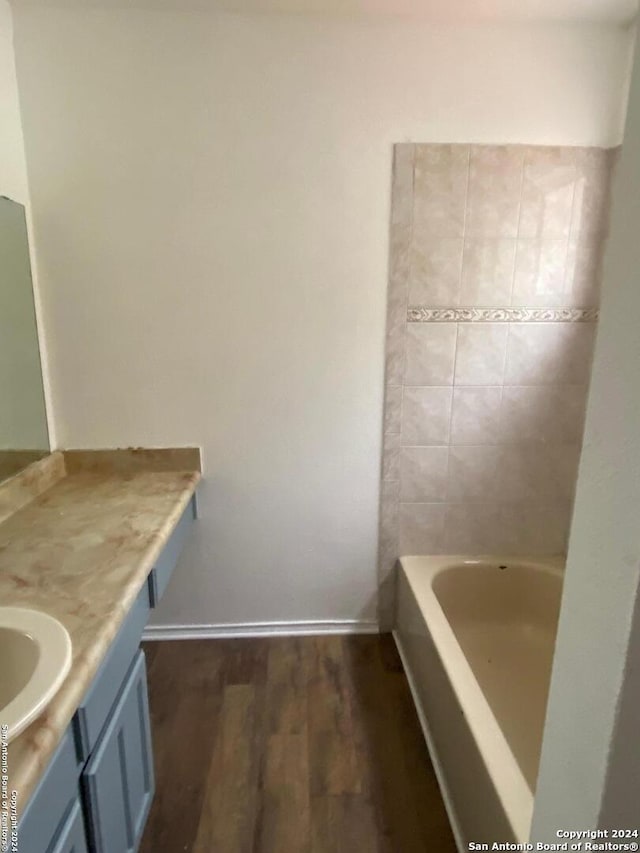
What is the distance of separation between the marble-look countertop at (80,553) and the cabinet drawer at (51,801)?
5 centimetres

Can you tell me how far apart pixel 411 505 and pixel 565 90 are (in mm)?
1736

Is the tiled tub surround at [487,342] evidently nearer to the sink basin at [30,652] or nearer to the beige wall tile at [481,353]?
the beige wall tile at [481,353]

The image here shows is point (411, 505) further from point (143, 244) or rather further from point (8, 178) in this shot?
point (8, 178)

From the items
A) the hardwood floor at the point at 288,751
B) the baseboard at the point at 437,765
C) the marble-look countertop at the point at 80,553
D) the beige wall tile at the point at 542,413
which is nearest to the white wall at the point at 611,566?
the marble-look countertop at the point at 80,553

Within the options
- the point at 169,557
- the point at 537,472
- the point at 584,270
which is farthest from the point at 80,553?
the point at 584,270

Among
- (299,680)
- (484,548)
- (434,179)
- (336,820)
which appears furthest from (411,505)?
(434,179)

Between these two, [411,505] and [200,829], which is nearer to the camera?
[200,829]

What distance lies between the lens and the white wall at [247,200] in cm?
193

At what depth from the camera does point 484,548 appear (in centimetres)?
244

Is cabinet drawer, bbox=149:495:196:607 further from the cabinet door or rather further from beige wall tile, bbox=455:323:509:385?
beige wall tile, bbox=455:323:509:385

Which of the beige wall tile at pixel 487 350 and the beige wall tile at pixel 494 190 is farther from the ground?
the beige wall tile at pixel 494 190

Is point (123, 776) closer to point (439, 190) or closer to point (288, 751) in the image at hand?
point (288, 751)

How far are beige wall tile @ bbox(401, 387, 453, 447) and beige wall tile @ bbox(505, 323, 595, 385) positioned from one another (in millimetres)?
286

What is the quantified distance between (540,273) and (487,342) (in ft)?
1.10
